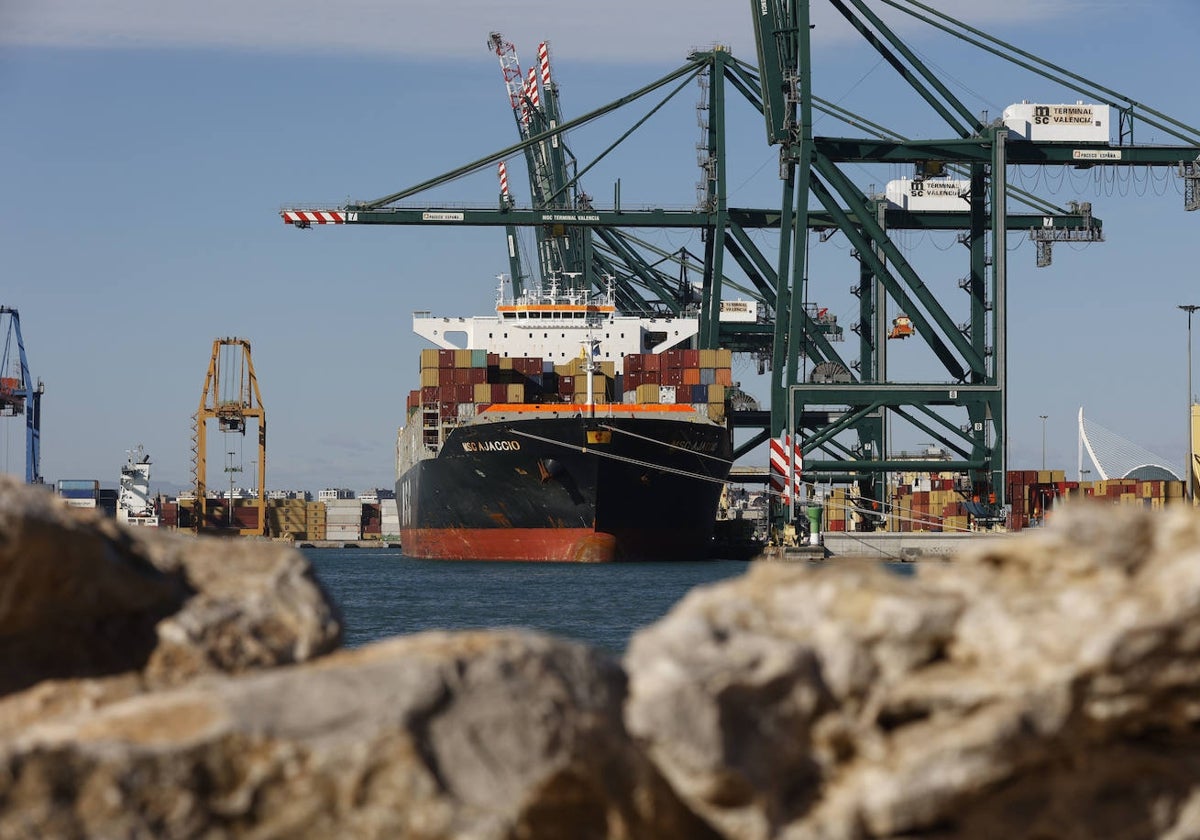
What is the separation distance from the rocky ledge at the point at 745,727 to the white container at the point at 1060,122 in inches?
1672

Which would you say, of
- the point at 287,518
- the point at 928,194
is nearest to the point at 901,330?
the point at 928,194

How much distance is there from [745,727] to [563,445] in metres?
37.4

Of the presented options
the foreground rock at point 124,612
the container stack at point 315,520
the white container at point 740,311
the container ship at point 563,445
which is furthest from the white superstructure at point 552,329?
the container stack at point 315,520

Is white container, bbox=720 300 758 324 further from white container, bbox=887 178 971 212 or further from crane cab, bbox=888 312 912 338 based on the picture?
white container, bbox=887 178 971 212

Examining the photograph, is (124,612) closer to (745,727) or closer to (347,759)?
(347,759)

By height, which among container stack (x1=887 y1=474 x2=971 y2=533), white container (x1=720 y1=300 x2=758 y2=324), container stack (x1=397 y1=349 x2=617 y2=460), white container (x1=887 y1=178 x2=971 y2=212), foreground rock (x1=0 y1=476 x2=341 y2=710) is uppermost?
white container (x1=887 y1=178 x2=971 y2=212)

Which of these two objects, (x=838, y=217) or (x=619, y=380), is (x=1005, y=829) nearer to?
(x=838, y=217)

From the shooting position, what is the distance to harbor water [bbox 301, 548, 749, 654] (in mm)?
20109

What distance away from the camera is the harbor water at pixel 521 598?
2011cm

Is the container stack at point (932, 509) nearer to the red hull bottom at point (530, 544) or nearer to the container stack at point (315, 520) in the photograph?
the red hull bottom at point (530, 544)

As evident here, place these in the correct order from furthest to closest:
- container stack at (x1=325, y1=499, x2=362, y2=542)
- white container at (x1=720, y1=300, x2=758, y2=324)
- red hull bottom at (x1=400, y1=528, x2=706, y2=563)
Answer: container stack at (x1=325, y1=499, x2=362, y2=542)
white container at (x1=720, y1=300, x2=758, y2=324)
red hull bottom at (x1=400, y1=528, x2=706, y2=563)

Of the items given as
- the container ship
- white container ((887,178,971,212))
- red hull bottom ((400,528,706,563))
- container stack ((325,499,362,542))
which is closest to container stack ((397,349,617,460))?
the container ship

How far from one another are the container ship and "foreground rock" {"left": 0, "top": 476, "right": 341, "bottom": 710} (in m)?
35.9

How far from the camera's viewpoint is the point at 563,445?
1650 inches
